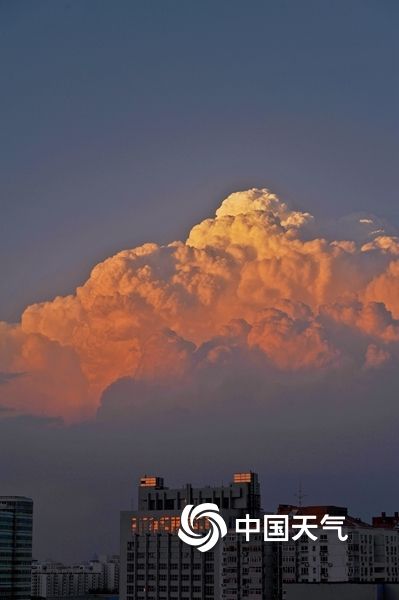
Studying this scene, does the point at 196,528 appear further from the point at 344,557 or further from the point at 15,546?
the point at 15,546

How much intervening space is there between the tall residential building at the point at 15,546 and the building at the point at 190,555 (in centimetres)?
1428

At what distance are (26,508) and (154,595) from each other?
1836 centimetres

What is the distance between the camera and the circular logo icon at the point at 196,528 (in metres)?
43.6

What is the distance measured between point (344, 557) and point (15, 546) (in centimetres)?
2577

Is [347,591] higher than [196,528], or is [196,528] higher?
[196,528]

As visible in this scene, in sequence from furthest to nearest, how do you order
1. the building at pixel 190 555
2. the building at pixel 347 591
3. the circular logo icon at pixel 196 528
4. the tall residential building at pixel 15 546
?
the tall residential building at pixel 15 546 → the building at pixel 190 555 → the circular logo icon at pixel 196 528 → the building at pixel 347 591

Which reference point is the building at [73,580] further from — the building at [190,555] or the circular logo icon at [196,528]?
the circular logo icon at [196,528]

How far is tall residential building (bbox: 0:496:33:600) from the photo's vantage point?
64.9 m

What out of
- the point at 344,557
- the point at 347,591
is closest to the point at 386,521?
the point at 344,557

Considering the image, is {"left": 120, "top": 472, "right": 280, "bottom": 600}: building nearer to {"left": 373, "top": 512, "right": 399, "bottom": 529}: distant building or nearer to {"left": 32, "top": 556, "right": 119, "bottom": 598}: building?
{"left": 373, "top": 512, "right": 399, "bottom": 529}: distant building

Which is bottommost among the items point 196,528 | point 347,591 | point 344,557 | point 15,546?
point 347,591

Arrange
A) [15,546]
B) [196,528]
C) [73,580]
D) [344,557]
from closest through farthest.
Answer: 1. [344,557]
2. [196,528]
3. [15,546]
4. [73,580]

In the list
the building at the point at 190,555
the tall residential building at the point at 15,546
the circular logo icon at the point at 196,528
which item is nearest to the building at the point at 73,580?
the tall residential building at the point at 15,546

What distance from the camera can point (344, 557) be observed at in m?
45.6
